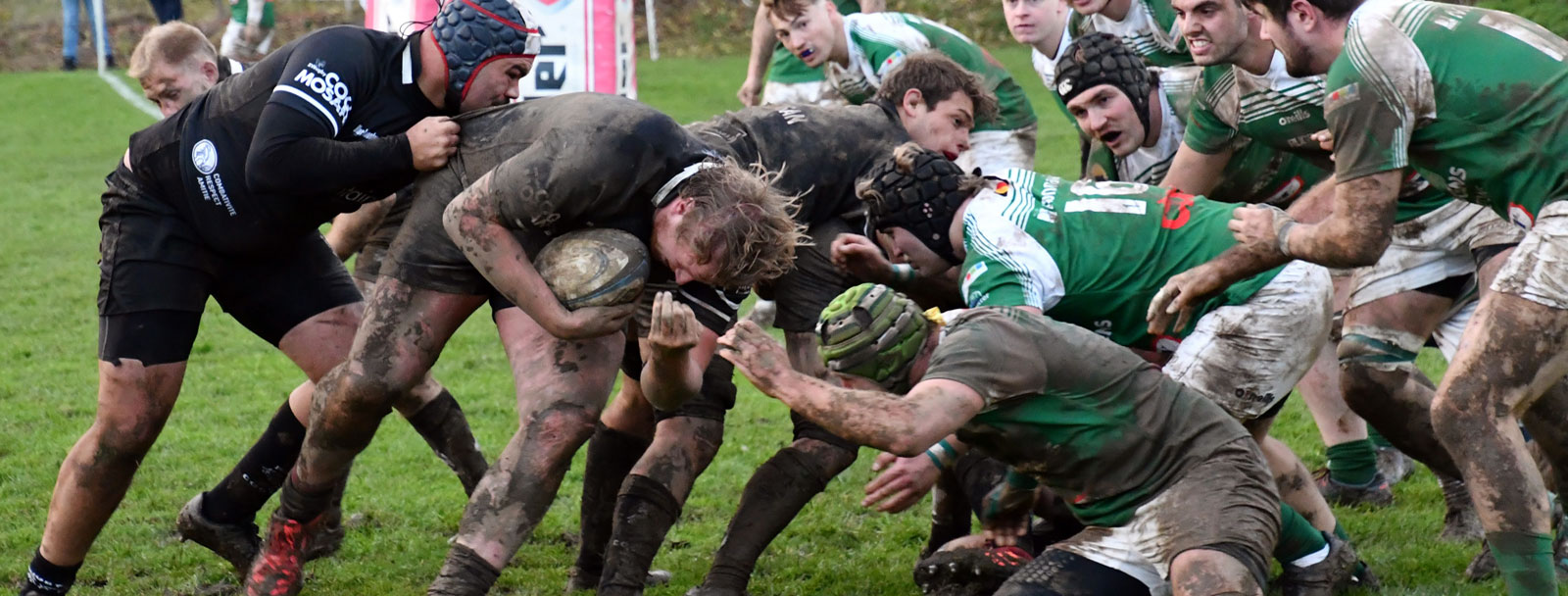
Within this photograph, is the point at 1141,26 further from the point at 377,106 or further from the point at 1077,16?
the point at 377,106

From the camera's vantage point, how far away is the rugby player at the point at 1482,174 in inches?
144

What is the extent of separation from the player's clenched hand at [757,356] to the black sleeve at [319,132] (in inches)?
50.5

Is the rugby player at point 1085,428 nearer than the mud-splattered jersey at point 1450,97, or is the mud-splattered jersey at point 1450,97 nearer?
the rugby player at point 1085,428

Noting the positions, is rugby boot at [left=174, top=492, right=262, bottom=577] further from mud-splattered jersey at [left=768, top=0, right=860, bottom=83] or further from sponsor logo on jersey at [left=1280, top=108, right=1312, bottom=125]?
mud-splattered jersey at [left=768, top=0, right=860, bottom=83]

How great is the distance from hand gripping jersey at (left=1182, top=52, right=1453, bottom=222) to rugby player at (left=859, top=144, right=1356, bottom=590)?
450 millimetres

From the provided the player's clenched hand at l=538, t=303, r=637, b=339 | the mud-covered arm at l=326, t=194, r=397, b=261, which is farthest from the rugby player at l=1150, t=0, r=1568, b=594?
the mud-covered arm at l=326, t=194, r=397, b=261

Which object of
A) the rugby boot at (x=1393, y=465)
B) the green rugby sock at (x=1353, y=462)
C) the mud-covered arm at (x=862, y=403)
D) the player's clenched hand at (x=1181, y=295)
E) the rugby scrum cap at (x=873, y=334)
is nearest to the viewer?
the mud-covered arm at (x=862, y=403)

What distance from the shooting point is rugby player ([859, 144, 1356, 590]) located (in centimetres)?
421

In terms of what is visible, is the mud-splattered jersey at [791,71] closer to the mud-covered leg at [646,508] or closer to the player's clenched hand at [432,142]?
the mud-covered leg at [646,508]

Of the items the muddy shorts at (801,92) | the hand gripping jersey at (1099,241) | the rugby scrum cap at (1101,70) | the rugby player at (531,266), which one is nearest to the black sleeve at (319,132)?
the rugby player at (531,266)

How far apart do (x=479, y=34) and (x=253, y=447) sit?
1.77 meters

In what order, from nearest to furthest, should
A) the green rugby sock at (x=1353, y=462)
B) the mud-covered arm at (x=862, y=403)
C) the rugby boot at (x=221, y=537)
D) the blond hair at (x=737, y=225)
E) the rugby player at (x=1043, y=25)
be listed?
the mud-covered arm at (x=862, y=403) → the blond hair at (x=737, y=225) → the rugby boot at (x=221, y=537) → the green rugby sock at (x=1353, y=462) → the rugby player at (x=1043, y=25)

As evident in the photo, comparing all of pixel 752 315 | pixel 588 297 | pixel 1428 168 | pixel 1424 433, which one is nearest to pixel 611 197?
pixel 588 297

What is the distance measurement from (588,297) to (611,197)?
266mm
